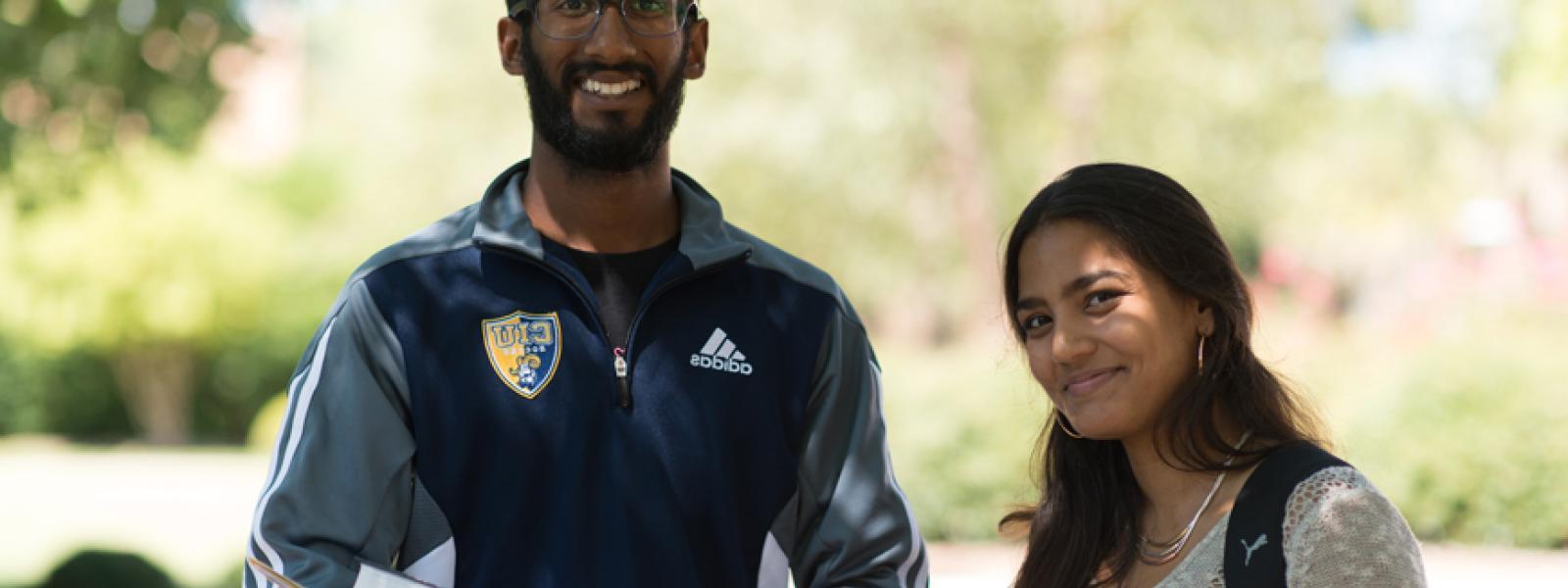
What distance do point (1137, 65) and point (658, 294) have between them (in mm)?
15446

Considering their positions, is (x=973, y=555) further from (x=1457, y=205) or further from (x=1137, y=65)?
(x=1457, y=205)

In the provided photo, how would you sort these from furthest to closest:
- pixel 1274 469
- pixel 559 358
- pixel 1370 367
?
pixel 1370 367 < pixel 559 358 < pixel 1274 469

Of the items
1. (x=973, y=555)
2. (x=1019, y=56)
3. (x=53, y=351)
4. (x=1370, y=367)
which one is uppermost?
(x=1019, y=56)

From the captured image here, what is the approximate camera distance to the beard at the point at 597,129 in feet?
9.92

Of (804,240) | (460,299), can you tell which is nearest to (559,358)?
(460,299)

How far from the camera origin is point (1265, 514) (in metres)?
2.64

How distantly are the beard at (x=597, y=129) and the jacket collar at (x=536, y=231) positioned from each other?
14 cm

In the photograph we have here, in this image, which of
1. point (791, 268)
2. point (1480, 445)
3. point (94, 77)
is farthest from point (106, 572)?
point (1480, 445)

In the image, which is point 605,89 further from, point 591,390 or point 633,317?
point 591,390

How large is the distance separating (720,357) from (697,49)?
0.63m

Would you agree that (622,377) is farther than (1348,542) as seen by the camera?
Yes

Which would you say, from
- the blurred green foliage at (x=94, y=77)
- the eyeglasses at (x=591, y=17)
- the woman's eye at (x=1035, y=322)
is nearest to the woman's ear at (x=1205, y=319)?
the woman's eye at (x=1035, y=322)

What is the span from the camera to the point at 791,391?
3086mm

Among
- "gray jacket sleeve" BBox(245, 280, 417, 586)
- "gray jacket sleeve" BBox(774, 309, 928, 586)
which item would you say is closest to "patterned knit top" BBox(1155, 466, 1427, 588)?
"gray jacket sleeve" BBox(774, 309, 928, 586)
